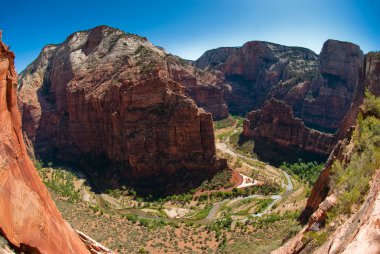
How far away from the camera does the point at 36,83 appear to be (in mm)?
106000

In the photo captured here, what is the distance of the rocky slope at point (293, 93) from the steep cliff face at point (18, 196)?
248 feet

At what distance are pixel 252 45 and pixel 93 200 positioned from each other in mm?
132246

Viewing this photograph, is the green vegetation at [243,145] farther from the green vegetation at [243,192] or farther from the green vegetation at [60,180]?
the green vegetation at [60,180]

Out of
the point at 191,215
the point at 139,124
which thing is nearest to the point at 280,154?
the point at 139,124

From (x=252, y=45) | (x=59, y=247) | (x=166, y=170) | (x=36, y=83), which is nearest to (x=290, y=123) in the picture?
(x=166, y=170)

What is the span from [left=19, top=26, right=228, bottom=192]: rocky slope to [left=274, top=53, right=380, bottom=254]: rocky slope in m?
36.7

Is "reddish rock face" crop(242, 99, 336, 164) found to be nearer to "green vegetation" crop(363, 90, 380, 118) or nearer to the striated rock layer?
the striated rock layer

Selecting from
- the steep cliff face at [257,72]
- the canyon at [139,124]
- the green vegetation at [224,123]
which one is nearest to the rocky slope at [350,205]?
the canyon at [139,124]

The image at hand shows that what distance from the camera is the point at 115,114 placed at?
72.6m

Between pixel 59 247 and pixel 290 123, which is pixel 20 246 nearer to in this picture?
pixel 59 247

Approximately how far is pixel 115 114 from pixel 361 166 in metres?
56.7

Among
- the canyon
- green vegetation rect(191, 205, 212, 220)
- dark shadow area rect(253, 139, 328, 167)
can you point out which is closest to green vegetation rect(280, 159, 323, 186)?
dark shadow area rect(253, 139, 328, 167)

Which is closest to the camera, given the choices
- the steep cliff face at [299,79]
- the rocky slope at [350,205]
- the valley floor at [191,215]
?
the rocky slope at [350,205]

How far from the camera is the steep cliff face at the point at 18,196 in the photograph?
13156mm
